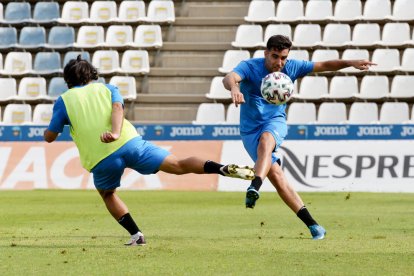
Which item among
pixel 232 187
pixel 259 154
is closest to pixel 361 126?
pixel 232 187

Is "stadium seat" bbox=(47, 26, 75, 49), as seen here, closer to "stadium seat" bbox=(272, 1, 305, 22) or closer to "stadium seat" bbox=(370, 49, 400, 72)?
"stadium seat" bbox=(272, 1, 305, 22)

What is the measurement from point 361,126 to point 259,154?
38.9 feet

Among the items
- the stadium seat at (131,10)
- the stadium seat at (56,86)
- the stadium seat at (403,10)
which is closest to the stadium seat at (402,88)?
the stadium seat at (403,10)

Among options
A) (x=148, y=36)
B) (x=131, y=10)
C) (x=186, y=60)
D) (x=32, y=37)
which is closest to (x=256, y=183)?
(x=186, y=60)

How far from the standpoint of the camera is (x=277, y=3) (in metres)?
28.1

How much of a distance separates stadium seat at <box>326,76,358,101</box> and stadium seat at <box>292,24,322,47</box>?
1.45m

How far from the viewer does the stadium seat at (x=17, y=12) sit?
92.9ft

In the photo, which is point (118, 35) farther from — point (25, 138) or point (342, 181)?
point (342, 181)

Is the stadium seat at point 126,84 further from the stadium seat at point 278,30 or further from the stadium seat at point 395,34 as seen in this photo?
the stadium seat at point 395,34

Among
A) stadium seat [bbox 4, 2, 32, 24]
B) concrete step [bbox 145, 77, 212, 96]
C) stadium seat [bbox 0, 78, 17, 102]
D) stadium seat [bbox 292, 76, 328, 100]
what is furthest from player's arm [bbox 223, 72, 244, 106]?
stadium seat [bbox 4, 2, 32, 24]

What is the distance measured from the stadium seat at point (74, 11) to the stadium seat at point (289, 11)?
5292 mm

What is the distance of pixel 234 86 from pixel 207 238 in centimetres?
178

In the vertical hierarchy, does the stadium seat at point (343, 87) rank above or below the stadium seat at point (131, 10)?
below

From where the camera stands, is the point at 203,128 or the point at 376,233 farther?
the point at 203,128
